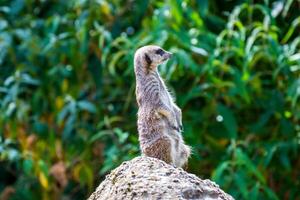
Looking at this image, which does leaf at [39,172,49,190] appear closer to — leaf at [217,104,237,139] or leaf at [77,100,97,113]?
leaf at [77,100,97,113]

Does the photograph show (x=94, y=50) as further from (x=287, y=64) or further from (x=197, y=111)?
(x=287, y=64)

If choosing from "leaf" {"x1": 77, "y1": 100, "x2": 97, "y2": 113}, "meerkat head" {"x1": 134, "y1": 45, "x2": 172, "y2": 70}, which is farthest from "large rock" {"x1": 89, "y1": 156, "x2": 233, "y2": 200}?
"leaf" {"x1": 77, "y1": 100, "x2": 97, "y2": 113}

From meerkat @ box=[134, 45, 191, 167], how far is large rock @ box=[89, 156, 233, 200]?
0.64 metres

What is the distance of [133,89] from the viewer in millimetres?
8062

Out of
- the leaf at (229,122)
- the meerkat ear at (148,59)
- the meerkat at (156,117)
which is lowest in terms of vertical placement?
the leaf at (229,122)

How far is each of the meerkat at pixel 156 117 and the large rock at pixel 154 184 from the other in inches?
25.1

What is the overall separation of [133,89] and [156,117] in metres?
3.32

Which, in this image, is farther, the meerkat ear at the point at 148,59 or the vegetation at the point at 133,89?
the vegetation at the point at 133,89

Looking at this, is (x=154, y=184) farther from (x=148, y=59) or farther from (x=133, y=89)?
(x=133, y=89)

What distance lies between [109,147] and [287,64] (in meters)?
1.58

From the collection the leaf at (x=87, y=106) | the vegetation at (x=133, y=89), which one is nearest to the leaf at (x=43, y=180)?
the vegetation at (x=133, y=89)

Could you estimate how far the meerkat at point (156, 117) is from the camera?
469 centimetres

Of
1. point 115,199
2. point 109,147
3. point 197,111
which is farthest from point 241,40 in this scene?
point 115,199

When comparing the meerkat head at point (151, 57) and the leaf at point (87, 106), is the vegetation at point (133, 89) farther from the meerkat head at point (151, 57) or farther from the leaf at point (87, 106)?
the meerkat head at point (151, 57)
